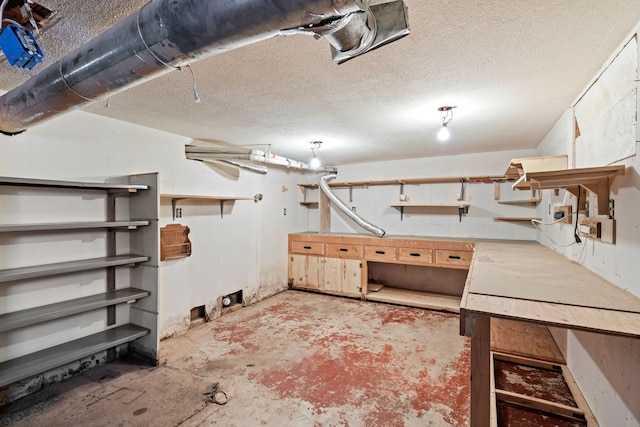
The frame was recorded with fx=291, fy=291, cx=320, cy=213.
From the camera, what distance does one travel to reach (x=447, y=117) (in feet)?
8.53

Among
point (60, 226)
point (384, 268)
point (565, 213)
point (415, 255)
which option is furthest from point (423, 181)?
point (60, 226)

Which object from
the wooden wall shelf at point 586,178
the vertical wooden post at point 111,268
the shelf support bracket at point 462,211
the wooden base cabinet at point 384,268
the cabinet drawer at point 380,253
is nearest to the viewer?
the wooden wall shelf at point 586,178

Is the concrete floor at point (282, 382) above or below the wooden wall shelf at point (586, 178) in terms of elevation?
below

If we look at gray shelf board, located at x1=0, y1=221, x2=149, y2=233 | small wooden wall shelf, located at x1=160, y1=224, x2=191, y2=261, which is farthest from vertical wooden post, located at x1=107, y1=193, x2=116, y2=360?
small wooden wall shelf, located at x1=160, y1=224, x2=191, y2=261

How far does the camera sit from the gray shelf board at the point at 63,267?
1.86 m

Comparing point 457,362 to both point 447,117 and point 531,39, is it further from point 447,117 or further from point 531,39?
point 531,39

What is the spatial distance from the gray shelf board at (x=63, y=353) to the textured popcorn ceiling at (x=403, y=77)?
74.1 inches

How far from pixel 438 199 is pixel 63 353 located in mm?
4571

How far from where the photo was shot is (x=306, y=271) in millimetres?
4840

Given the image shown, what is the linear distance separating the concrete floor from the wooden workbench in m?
0.94

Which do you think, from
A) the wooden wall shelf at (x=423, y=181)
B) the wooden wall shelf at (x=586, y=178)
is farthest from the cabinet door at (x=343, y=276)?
the wooden wall shelf at (x=586, y=178)

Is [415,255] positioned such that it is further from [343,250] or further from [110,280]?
[110,280]

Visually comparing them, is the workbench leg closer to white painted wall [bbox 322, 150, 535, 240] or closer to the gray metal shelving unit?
the gray metal shelving unit

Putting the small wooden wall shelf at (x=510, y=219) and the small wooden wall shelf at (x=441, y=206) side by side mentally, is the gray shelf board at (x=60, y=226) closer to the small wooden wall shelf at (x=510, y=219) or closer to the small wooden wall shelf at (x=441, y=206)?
the small wooden wall shelf at (x=441, y=206)
